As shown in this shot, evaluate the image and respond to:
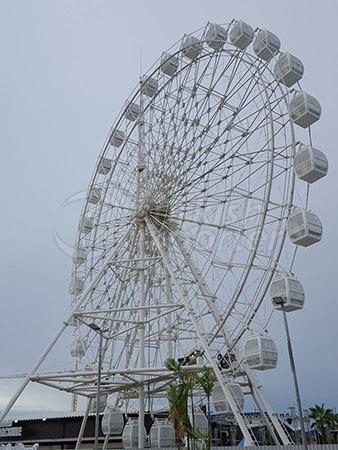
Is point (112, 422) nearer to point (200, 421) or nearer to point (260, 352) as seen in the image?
point (200, 421)

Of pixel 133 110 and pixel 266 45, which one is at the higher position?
pixel 133 110

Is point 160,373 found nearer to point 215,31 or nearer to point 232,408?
point 232,408

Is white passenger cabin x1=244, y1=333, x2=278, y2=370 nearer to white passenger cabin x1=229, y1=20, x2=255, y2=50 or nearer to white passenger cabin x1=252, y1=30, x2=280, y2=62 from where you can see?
white passenger cabin x1=252, y1=30, x2=280, y2=62

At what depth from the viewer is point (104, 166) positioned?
3247 cm

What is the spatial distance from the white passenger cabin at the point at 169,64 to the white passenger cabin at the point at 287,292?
1457cm

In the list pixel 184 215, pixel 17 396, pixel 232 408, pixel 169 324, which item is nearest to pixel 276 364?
pixel 232 408

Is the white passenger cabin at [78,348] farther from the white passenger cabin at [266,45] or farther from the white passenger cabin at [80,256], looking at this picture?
the white passenger cabin at [266,45]

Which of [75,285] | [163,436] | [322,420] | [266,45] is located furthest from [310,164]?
[322,420]

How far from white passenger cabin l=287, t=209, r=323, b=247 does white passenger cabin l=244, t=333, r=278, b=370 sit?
3989 mm

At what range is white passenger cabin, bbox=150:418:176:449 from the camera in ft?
77.1

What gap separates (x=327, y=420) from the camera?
59500mm

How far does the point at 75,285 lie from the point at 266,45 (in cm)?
1678

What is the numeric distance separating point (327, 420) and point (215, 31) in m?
47.6

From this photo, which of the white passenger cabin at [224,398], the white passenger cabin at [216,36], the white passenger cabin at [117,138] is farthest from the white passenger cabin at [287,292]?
the white passenger cabin at [117,138]
